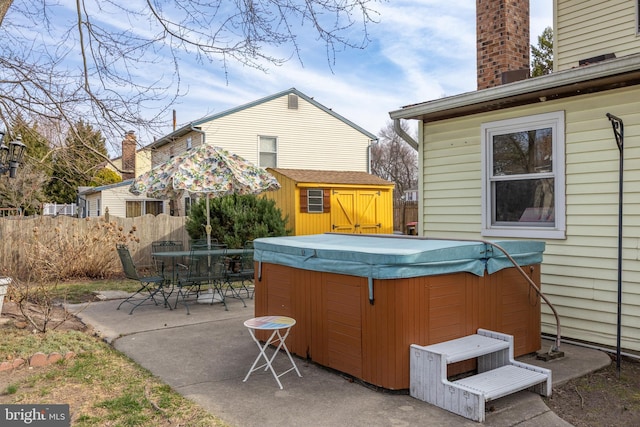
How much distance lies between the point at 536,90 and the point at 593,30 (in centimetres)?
349

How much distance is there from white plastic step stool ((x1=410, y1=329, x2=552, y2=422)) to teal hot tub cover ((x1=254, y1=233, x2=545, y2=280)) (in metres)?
0.58

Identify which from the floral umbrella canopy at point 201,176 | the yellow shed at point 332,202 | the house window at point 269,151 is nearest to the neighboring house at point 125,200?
the house window at point 269,151

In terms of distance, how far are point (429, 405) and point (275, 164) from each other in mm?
13894

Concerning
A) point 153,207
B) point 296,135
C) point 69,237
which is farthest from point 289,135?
point 69,237

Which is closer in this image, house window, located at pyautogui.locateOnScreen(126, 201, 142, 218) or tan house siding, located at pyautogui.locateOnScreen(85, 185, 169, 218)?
tan house siding, located at pyautogui.locateOnScreen(85, 185, 169, 218)

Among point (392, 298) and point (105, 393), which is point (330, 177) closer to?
point (392, 298)

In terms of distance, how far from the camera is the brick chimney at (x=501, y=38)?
683 centimetres

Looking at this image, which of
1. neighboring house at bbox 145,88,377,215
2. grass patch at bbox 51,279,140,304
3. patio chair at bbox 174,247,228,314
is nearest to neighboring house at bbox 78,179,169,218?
neighboring house at bbox 145,88,377,215

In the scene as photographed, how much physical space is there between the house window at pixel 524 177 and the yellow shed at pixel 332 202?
772 cm

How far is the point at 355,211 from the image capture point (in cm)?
1454

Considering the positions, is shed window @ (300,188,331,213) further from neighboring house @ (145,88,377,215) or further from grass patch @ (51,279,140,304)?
grass patch @ (51,279,140,304)

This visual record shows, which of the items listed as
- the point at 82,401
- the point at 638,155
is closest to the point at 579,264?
the point at 638,155

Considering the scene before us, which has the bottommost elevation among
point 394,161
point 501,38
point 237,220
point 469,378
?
point 469,378

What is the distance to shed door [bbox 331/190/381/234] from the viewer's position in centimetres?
1410
